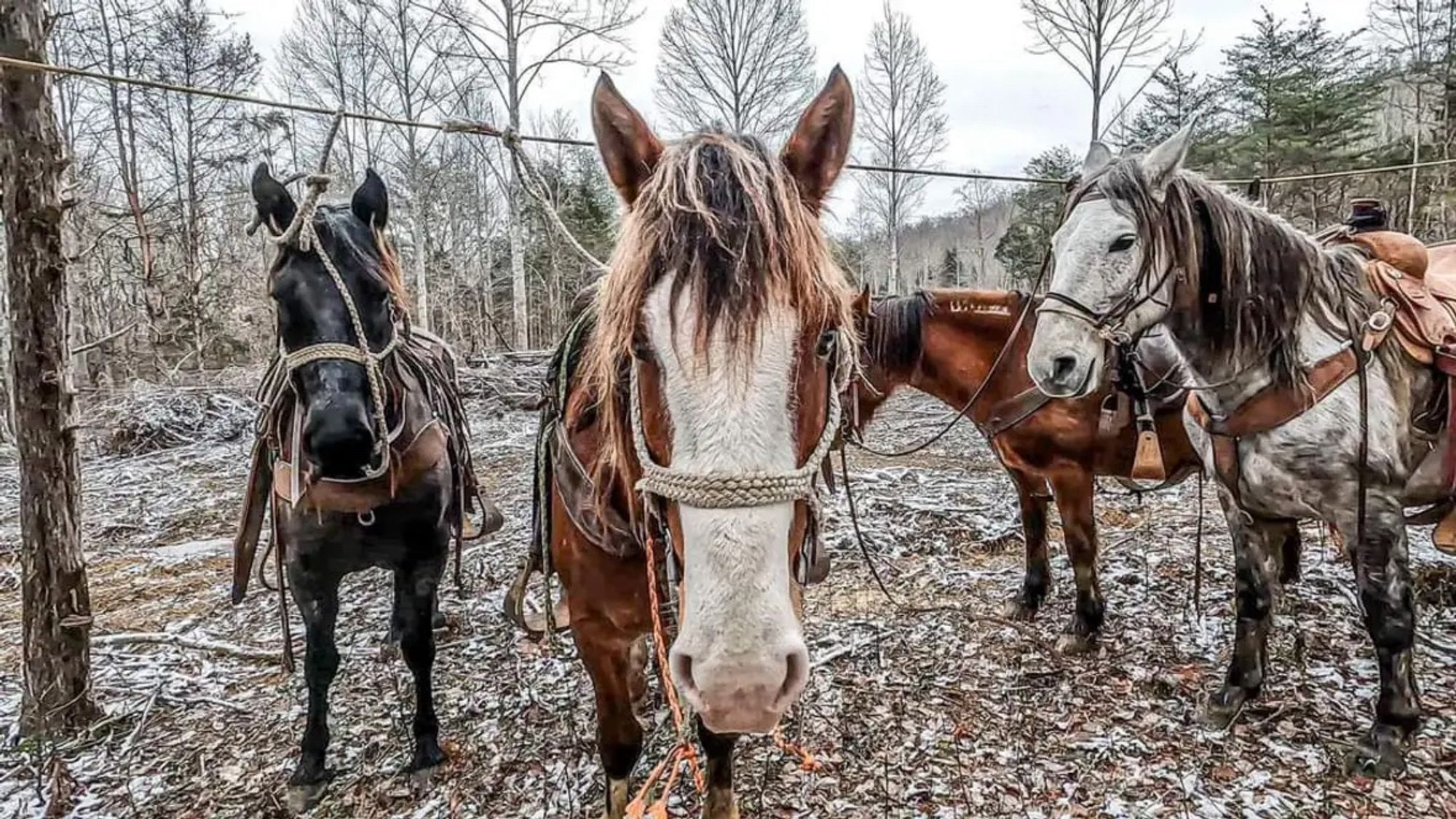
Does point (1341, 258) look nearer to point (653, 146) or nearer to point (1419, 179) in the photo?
point (653, 146)

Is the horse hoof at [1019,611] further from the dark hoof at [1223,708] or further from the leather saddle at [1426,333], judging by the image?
the leather saddle at [1426,333]

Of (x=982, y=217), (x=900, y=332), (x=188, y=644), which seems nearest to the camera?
(x=188, y=644)

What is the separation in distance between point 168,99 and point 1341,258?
2282 centimetres

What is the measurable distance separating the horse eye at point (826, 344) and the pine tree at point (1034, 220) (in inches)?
996

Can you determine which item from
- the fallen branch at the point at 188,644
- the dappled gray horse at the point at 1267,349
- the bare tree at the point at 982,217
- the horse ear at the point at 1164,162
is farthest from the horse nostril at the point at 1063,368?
the bare tree at the point at 982,217

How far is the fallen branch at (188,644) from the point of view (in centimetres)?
405

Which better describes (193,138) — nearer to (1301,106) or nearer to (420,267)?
(420,267)

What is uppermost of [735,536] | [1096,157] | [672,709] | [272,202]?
[1096,157]

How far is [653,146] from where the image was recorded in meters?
1.53

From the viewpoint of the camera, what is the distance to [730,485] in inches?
44.1

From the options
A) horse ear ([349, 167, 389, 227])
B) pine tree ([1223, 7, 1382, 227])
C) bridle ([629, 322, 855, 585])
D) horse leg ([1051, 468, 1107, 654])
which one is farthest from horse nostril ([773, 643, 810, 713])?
pine tree ([1223, 7, 1382, 227])

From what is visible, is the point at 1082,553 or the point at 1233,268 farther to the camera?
the point at 1082,553

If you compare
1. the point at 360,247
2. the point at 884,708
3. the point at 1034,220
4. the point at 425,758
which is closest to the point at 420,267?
the point at 360,247

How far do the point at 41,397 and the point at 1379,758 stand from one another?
18.7 feet
